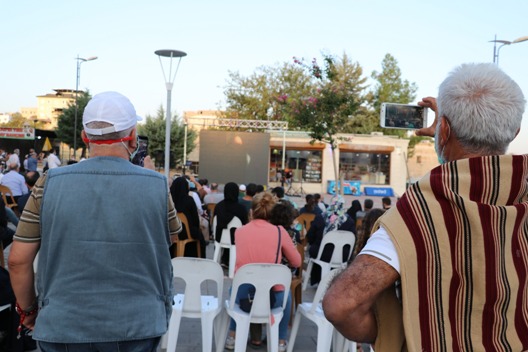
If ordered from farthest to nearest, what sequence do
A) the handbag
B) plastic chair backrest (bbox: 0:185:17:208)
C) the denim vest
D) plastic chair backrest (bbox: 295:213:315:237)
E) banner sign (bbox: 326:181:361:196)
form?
banner sign (bbox: 326:181:361:196) → plastic chair backrest (bbox: 0:185:17:208) → plastic chair backrest (bbox: 295:213:315:237) → the handbag → the denim vest

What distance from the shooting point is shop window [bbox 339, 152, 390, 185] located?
3316 cm

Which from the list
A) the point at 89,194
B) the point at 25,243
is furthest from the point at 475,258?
the point at 25,243

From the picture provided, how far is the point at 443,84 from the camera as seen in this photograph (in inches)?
57.6

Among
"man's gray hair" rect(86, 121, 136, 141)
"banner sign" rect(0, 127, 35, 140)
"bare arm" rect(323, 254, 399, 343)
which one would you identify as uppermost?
"banner sign" rect(0, 127, 35, 140)

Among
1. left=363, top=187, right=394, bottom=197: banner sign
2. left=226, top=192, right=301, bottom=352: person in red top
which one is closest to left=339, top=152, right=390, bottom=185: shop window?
left=363, top=187, right=394, bottom=197: banner sign

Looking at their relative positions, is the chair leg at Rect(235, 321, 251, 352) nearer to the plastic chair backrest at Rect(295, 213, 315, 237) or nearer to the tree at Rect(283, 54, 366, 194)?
the plastic chair backrest at Rect(295, 213, 315, 237)

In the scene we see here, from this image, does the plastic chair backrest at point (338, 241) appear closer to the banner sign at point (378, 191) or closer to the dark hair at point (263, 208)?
the dark hair at point (263, 208)

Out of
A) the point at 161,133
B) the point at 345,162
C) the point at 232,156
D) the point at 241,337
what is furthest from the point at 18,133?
the point at 241,337

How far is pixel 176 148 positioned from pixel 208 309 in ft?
113

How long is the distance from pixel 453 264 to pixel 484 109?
0.42 m

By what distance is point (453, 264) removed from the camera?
126 centimetres

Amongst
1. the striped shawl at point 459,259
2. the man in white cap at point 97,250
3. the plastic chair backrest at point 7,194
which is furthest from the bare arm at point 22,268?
the plastic chair backrest at point 7,194

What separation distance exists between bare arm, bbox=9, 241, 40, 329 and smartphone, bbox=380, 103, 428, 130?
4.98 feet

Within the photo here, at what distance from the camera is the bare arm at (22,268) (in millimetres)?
1947
